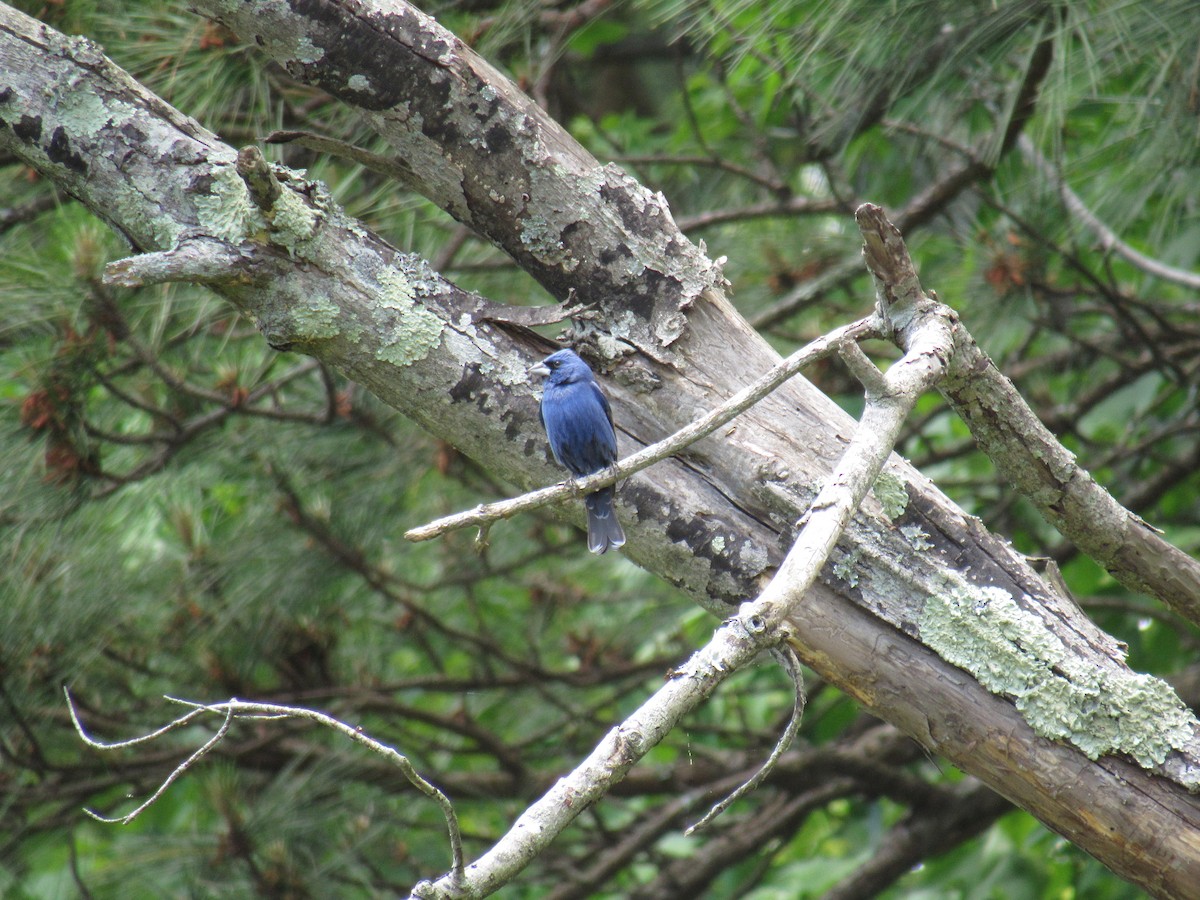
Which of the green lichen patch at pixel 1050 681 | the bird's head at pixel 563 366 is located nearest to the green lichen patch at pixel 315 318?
the bird's head at pixel 563 366

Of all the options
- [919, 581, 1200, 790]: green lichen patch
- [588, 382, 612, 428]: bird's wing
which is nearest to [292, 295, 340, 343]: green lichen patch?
[588, 382, 612, 428]: bird's wing

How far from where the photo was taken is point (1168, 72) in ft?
8.95

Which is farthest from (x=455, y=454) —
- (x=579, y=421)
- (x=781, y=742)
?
(x=781, y=742)

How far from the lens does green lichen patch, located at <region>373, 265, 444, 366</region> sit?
2138mm

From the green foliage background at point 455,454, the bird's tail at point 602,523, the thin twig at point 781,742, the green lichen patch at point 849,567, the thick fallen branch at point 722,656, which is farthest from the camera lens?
the green foliage background at point 455,454

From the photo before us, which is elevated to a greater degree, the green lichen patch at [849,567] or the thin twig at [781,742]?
the green lichen patch at [849,567]

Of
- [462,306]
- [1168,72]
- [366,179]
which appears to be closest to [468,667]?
[366,179]

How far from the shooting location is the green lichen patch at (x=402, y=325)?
2138 millimetres

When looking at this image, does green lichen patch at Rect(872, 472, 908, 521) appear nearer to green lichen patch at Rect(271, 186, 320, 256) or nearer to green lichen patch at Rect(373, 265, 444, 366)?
green lichen patch at Rect(373, 265, 444, 366)

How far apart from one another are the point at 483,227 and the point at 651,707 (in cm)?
132

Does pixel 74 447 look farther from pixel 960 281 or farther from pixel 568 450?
pixel 960 281

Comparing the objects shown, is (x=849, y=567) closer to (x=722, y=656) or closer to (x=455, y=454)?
(x=722, y=656)

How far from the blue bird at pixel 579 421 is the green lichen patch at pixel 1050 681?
658 millimetres

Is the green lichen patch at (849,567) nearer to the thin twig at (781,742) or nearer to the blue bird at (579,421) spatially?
the thin twig at (781,742)
